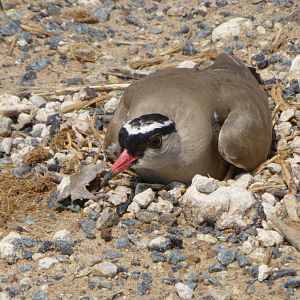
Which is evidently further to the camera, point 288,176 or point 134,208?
point 288,176

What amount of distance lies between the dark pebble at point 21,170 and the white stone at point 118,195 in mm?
895

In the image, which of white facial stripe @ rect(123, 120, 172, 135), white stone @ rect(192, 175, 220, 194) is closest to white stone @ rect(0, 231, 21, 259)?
white facial stripe @ rect(123, 120, 172, 135)

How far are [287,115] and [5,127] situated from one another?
8.93 ft

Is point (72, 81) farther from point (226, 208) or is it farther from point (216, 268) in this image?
point (216, 268)

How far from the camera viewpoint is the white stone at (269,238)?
6891 millimetres

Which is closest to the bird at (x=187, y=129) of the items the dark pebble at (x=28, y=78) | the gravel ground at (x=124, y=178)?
the gravel ground at (x=124, y=178)

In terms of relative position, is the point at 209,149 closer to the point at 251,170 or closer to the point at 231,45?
the point at 251,170

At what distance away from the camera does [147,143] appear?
24.9 feet

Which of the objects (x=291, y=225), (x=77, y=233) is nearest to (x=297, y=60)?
(x=291, y=225)

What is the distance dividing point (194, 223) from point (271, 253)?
708 millimetres

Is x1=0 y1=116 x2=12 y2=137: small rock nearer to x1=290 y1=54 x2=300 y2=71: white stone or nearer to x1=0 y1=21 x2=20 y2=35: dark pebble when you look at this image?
x1=0 y1=21 x2=20 y2=35: dark pebble

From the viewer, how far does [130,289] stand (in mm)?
6527

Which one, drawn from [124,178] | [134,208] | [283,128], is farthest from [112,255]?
[283,128]

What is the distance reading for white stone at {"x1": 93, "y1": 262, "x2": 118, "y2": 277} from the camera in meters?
6.63
